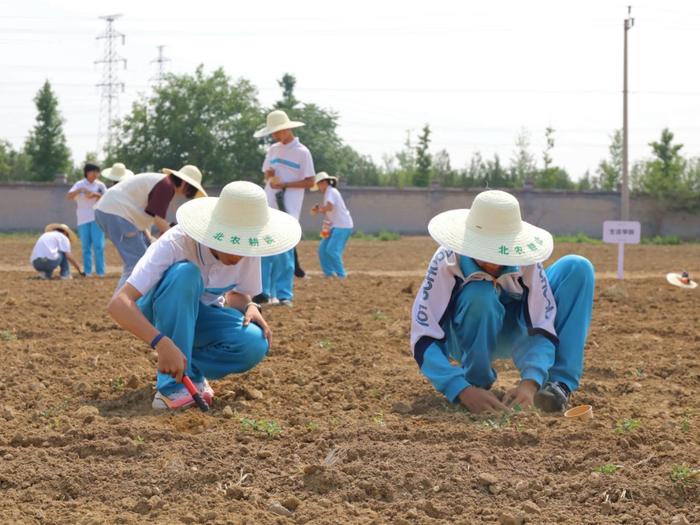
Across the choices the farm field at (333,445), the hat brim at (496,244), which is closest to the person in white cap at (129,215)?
the farm field at (333,445)

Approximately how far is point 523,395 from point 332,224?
883 cm

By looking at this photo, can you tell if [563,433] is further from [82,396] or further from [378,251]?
[378,251]

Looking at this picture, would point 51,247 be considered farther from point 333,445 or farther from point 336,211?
point 333,445

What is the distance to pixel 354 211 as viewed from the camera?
33938mm

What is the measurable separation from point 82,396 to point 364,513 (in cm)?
237

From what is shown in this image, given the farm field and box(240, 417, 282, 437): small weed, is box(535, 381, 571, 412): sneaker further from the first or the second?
box(240, 417, 282, 437): small weed

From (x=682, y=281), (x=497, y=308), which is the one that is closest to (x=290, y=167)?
(x=682, y=281)

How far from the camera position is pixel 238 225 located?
4.44 meters

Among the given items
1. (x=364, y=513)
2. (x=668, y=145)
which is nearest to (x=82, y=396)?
(x=364, y=513)

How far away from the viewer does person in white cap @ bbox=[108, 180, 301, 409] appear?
4.34m

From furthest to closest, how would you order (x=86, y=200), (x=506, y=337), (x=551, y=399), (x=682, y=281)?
(x=86, y=200)
(x=682, y=281)
(x=506, y=337)
(x=551, y=399)

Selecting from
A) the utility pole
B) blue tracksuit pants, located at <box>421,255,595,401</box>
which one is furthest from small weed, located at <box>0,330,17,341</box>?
the utility pole

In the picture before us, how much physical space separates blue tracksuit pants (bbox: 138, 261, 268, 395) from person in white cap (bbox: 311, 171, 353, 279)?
7.96 meters

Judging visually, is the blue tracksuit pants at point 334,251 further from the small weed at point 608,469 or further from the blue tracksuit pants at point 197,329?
the small weed at point 608,469
